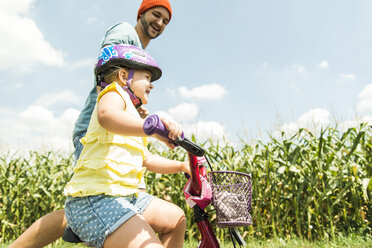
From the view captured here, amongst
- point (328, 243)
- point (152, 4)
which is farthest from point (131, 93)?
point (328, 243)

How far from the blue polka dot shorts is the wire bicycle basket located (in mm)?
402

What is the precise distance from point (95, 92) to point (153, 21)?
1093 millimetres

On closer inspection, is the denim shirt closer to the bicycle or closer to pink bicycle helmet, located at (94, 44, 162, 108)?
pink bicycle helmet, located at (94, 44, 162, 108)

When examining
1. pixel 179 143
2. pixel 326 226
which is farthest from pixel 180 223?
pixel 326 226

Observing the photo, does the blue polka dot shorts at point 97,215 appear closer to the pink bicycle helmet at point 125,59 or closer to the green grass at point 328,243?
the pink bicycle helmet at point 125,59

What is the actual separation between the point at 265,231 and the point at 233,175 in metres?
3.52

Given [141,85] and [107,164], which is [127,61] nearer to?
[141,85]

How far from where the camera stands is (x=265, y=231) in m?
4.73

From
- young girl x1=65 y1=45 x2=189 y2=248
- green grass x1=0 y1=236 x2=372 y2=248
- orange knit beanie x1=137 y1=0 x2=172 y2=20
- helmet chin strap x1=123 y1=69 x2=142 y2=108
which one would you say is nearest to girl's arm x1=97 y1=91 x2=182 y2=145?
young girl x1=65 y1=45 x2=189 y2=248

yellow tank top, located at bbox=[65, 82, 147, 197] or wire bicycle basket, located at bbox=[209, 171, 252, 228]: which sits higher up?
yellow tank top, located at bbox=[65, 82, 147, 197]

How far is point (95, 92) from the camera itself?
235cm

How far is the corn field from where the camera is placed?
14.7ft

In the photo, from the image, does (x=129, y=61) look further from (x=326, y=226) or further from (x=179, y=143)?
(x=326, y=226)

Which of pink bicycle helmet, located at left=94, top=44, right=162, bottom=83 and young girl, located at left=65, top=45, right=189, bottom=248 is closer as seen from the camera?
young girl, located at left=65, top=45, right=189, bottom=248
